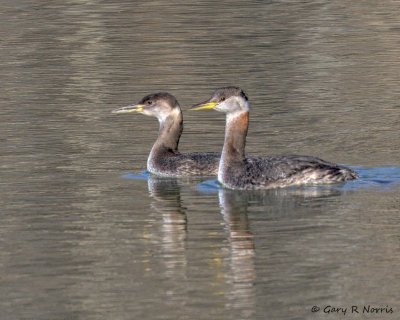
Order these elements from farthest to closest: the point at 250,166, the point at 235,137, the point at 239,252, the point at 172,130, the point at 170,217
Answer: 1. the point at 172,130
2. the point at 235,137
3. the point at 250,166
4. the point at 170,217
5. the point at 239,252

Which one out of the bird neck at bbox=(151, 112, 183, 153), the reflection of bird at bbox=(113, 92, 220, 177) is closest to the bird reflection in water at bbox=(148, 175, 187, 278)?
the reflection of bird at bbox=(113, 92, 220, 177)

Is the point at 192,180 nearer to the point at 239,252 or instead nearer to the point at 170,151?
the point at 170,151

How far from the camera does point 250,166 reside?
18.5 meters

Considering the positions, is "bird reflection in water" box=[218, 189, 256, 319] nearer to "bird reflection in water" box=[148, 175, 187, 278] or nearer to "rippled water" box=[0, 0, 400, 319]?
"rippled water" box=[0, 0, 400, 319]

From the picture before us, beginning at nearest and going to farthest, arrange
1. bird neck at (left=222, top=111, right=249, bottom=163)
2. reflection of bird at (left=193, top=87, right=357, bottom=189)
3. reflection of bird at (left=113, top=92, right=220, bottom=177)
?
reflection of bird at (left=193, top=87, right=357, bottom=189)
bird neck at (left=222, top=111, right=249, bottom=163)
reflection of bird at (left=113, top=92, right=220, bottom=177)

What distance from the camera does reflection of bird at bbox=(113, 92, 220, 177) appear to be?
64.6 feet

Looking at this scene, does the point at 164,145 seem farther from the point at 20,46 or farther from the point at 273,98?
the point at 20,46

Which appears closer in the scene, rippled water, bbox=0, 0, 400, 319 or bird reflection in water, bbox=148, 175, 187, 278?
rippled water, bbox=0, 0, 400, 319

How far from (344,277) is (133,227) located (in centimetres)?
314

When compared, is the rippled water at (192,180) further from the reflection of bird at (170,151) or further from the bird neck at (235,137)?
the bird neck at (235,137)

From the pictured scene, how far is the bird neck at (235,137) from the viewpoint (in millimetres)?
18906

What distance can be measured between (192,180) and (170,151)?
1008 mm

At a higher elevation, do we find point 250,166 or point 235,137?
point 235,137

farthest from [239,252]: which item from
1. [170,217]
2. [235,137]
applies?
[235,137]
